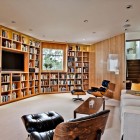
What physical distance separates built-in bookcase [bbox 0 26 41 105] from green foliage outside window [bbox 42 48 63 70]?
421 mm

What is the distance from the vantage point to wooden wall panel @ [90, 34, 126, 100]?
602 centimetres

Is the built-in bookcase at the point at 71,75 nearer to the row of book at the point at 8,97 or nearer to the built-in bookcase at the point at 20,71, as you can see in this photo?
the built-in bookcase at the point at 20,71

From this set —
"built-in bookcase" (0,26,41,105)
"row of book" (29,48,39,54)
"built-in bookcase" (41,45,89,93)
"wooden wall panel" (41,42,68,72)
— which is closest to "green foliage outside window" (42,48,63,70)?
"wooden wall panel" (41,42,68,72)

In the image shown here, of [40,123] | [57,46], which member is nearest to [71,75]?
[57,46]

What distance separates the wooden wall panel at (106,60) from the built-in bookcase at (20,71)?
281 centimetres

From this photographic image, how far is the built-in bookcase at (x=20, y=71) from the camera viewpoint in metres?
5.07

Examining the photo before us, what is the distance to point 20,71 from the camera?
5992 millimetres

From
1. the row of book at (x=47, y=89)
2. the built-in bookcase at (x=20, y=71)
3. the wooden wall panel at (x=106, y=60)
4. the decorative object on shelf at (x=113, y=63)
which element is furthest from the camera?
the row of book at (x=47, y=89)

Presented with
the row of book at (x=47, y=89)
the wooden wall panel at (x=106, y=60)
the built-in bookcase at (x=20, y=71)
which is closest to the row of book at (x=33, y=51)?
the built-in bookcase at (x=20, y=71)

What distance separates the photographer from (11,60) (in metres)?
5.61

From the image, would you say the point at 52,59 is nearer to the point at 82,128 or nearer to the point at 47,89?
the point at 47,89

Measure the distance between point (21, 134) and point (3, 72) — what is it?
111 inches

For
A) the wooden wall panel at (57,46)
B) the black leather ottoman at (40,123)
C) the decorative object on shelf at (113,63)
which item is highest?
the wooden wall panel at (57,46)

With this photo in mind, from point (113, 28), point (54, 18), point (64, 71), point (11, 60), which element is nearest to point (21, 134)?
point (54, 18)
